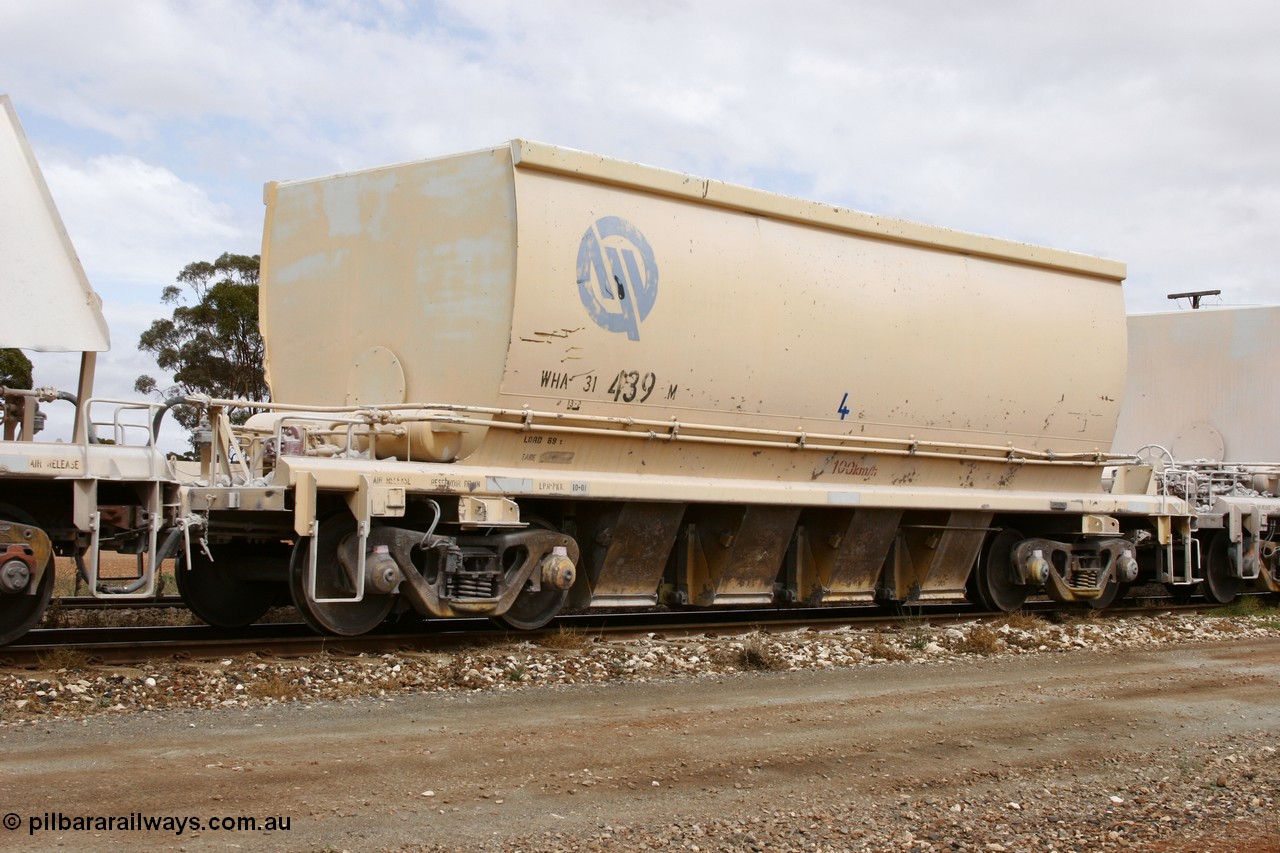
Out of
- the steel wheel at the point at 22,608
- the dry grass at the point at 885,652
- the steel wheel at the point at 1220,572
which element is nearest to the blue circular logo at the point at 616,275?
the dry grass at the point at 885,652

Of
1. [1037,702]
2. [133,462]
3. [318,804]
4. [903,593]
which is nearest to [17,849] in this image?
[318,804]

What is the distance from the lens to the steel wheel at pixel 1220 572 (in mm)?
16359

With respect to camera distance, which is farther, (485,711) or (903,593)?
(903,593)

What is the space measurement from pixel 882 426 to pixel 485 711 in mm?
6263

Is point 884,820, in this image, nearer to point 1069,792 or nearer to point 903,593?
point 1069,792

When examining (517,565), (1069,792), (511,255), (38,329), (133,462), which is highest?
(511,255)

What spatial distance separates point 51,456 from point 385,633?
3492 mm

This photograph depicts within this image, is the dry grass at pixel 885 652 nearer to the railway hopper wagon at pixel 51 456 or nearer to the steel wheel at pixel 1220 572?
the railway hopper wagon at pixel 51 456

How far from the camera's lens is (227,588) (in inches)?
428

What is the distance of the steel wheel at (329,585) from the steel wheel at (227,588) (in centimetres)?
76

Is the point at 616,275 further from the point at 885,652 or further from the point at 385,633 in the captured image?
the point at 885,652

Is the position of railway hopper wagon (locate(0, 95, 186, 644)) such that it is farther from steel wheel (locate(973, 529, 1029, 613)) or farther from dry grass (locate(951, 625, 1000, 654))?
steel wheel (locate(973, 529, 1029, 613))

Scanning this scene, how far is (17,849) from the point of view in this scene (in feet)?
15.9

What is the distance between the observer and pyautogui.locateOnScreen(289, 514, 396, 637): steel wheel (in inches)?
372
